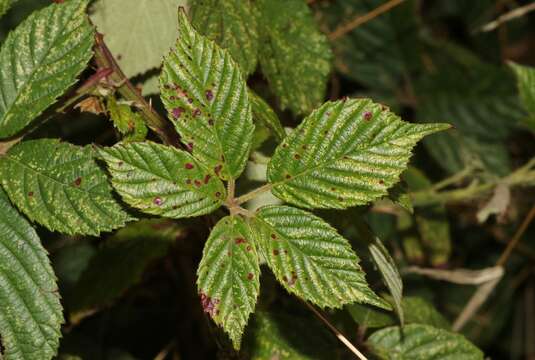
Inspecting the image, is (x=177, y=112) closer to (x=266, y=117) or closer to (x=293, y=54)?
(x=266, y=117)

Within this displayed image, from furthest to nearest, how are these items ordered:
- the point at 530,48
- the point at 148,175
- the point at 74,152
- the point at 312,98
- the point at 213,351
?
the point at 530,48, the point at 213,351, the point at 312,98, the point at 74,152, the point at 148,175

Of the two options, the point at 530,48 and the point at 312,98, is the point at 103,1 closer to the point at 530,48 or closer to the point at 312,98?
the point at 312,98

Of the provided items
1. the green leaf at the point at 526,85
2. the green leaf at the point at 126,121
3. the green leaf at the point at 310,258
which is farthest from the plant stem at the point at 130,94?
the green leaf at the point at 526,85

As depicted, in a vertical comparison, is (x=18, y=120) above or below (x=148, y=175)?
above

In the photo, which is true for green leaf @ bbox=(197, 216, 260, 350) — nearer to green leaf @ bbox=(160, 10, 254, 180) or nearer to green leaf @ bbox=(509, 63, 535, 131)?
green leaf @ bbox=(160, 10, 254, 180)

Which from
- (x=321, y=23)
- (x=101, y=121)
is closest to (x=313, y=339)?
(x=101, y=121)

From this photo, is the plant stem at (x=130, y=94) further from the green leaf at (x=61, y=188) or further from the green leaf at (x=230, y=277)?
the green leaf at (x=230, y=277)

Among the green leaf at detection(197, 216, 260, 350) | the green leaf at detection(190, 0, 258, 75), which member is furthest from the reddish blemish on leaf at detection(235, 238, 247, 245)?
the green leaf at detection(190, 0, 258, 75)
